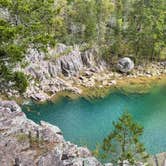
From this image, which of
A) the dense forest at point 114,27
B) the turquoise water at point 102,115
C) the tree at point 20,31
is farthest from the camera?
the dense forest at point 114,27

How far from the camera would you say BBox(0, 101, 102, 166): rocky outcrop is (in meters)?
19.2

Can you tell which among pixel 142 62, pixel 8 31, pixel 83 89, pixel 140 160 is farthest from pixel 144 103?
pixel 8 31

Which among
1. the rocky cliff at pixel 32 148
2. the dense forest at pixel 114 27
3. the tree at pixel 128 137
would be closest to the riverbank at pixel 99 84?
the dense forest at pixel 114 27

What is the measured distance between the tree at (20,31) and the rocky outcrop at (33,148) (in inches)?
145

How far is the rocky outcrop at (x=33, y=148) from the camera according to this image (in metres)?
19.2

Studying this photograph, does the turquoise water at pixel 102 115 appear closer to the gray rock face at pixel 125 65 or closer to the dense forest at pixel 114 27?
the gray rock face at pixel 125 65

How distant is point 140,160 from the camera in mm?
23266

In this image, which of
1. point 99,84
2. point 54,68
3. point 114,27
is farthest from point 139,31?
point 54,68

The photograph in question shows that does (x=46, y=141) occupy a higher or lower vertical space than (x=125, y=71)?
higher

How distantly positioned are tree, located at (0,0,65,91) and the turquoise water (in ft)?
53.0

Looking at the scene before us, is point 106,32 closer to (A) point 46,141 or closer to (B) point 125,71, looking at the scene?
(B) point 125,71

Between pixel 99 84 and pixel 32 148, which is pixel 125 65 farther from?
pixel 32 148

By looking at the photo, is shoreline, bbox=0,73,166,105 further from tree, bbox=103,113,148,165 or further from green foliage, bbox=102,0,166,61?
tree, bbox=103,113,148,165

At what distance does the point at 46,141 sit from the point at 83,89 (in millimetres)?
35152
